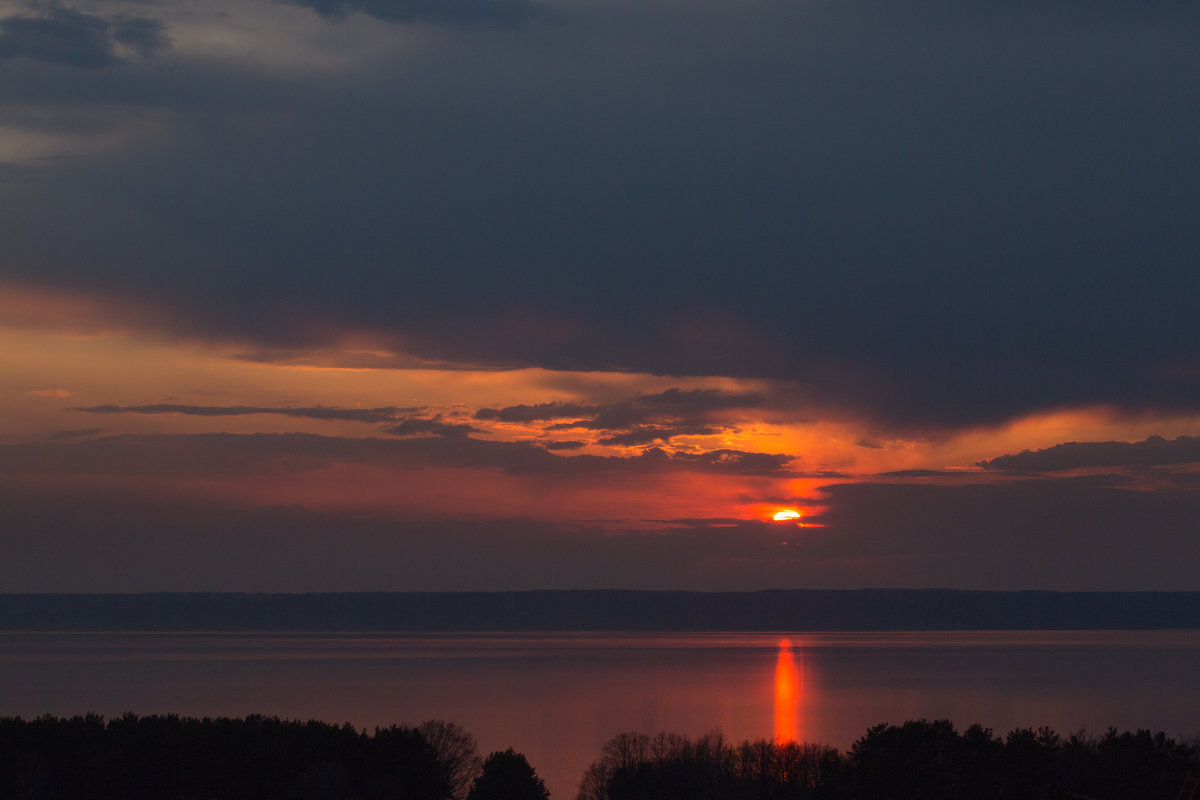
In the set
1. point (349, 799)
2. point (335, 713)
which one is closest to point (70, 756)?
point (349, 799)

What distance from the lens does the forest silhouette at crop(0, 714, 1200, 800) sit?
140ft

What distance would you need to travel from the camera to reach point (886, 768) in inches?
1693

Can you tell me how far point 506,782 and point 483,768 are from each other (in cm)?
421

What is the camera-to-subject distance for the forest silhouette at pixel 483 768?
42656 millimetres

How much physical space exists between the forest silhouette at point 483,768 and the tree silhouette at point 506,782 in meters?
0.04

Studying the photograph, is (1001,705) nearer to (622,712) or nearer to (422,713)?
(622,712)

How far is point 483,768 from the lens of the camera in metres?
53.1

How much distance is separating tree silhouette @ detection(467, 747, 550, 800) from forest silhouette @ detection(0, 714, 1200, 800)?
4cm

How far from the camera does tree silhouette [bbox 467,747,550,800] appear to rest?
4900cm

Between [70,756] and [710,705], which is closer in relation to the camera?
[70,756]

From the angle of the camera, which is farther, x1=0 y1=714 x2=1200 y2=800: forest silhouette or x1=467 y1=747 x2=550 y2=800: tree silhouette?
x1=467 y1=747 x2=550 y2=800: tree silhouette

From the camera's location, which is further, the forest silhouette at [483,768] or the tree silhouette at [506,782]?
the tree silhouette at [506,782]

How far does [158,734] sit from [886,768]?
3167 cm

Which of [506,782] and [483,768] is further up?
[506,782]
